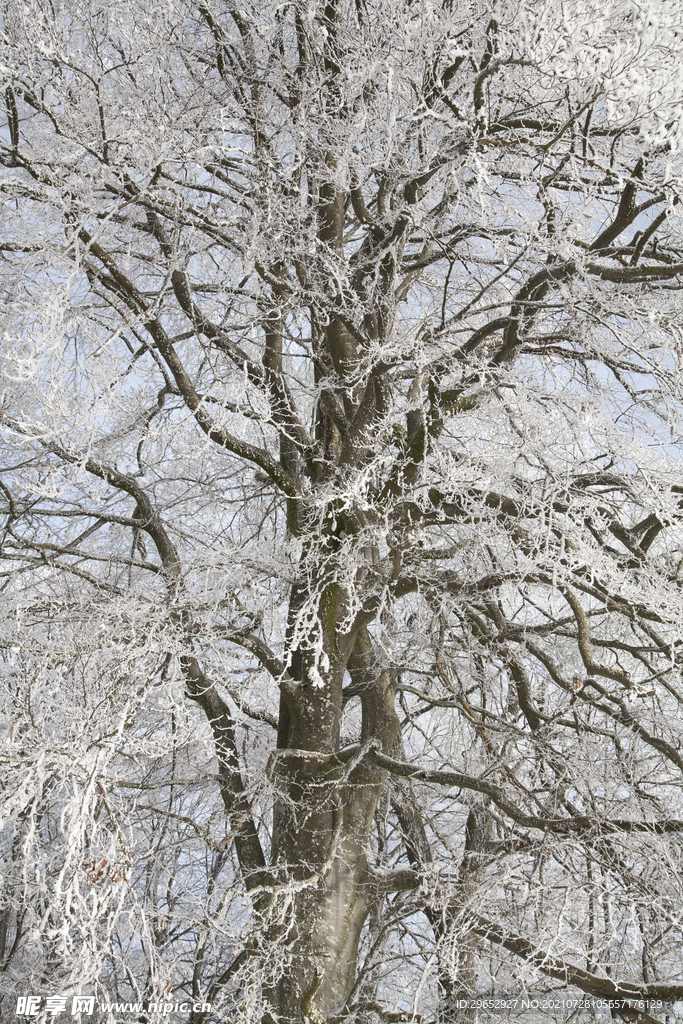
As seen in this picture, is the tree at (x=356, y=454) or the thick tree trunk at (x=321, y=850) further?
the thick tree trunk at (x=321, y=850)

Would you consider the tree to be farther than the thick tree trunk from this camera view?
No

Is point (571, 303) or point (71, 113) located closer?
point (571, 303)

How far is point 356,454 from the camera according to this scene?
5121 millimetres

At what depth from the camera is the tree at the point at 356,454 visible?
3879mm

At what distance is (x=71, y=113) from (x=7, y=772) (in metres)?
3.45

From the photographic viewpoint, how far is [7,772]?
11.1 feet

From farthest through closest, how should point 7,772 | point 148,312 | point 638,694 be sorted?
point 148,312 < point 638,694 < point 7,772

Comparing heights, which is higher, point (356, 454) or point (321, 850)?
point (356, 454)

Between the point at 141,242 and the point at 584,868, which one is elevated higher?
the point at 141,242

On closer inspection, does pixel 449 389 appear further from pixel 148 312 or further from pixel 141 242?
pixel 141 242

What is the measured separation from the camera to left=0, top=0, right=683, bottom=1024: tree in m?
3.88

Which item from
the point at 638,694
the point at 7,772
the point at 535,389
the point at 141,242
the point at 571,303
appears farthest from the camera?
the point at 141,242

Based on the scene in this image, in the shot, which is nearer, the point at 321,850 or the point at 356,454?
the point at 321,850

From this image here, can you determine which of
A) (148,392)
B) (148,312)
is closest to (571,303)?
(148,312)
